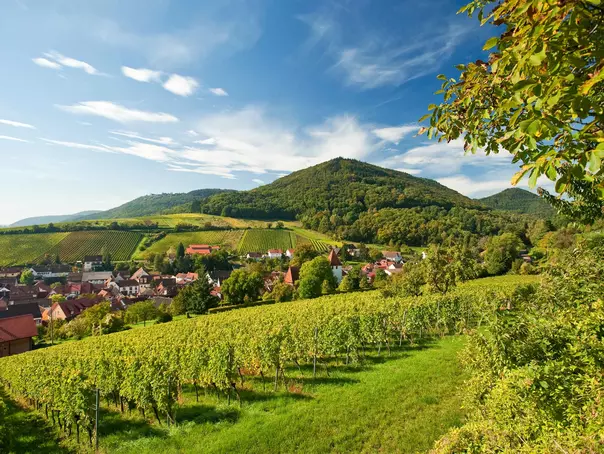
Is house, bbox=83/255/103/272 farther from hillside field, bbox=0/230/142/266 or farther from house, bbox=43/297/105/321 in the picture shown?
house, bbox=43/297/105/321

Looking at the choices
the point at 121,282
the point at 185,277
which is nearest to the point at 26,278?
the point at 121,282

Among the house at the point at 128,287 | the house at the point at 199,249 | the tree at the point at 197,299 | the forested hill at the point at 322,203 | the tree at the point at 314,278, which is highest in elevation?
the forested hill at the point at 322,203

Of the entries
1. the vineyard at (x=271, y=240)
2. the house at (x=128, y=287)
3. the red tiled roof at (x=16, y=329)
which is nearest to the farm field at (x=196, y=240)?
the vineyard at (x=271, y=240)

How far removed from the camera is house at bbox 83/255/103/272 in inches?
3684

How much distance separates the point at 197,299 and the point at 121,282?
44378mm

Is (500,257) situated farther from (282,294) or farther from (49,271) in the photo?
(49,271)

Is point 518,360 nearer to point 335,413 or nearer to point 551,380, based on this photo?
point 551,380

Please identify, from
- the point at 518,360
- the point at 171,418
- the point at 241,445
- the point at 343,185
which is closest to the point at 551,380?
the point at 518,360

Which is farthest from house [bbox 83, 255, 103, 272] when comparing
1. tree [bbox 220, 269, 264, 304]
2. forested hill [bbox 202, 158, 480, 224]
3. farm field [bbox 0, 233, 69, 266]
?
tree [bbox 220, 269, 264, 304]

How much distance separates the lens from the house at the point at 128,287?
7388 centimetres

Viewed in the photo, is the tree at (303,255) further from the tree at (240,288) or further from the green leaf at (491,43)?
the green leaf at (491,43)

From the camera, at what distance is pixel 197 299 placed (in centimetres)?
4331

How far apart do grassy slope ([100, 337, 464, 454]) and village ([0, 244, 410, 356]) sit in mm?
33675

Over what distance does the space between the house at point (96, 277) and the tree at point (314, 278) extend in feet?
219
